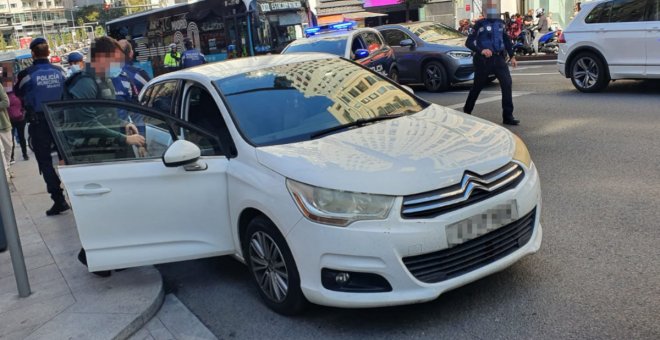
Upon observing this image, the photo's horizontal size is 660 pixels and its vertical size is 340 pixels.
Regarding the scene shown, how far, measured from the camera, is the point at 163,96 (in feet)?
17.5

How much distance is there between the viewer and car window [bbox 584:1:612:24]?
10773 mm

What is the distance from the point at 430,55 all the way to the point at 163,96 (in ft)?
32.4

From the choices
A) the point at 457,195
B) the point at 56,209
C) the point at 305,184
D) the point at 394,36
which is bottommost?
the point at 56,209

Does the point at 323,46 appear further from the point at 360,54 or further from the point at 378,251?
the point at 378,251

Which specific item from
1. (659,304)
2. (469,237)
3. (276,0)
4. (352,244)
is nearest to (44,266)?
(352,244)

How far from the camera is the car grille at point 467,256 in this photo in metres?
3.38

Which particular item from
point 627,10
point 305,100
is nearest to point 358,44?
point 627,10

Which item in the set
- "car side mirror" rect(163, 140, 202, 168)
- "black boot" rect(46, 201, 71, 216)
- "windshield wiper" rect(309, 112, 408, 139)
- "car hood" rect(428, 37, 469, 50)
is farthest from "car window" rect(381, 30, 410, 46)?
"car side mirror" rect(163, 140, 202, 168)

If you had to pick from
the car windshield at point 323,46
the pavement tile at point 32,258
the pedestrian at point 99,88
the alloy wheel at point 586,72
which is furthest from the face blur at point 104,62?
the alloy wheel at point 586,72

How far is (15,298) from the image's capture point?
463 centimetres

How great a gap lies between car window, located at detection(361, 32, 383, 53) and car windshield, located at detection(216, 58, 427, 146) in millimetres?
7796

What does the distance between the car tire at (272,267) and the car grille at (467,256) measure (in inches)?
29.7

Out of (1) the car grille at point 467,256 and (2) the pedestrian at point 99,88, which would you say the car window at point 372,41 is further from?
(1) the car grille at point 467,256

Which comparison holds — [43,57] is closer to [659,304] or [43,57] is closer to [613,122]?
[659,304]
